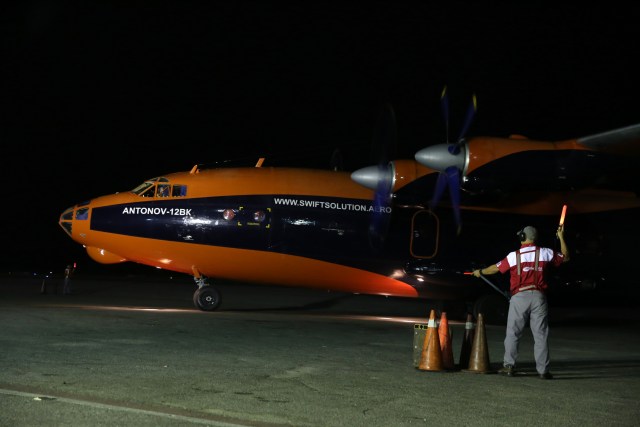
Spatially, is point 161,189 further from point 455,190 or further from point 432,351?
point 432,351

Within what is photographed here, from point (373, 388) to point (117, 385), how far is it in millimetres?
3074

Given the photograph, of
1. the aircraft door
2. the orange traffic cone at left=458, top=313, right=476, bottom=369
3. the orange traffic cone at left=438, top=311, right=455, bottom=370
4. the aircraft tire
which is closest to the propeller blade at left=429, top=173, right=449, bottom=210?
the aircraft door

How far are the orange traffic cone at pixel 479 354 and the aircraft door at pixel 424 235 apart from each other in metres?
9.64

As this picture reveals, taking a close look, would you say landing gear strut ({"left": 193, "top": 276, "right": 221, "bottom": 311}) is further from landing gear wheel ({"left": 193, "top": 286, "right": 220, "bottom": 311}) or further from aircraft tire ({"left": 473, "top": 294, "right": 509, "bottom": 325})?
aircraft tire ({"left": 473, "top": 294, "right": 509, "bottom": 325})

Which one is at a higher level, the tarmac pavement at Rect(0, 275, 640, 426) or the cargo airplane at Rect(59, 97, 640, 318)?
the cargo airplane at Rect(59, 97, 640, 318)

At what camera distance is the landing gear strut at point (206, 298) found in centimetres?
2086

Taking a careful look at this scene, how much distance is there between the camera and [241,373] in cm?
1031

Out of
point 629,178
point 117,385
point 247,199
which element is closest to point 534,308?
point 117,385

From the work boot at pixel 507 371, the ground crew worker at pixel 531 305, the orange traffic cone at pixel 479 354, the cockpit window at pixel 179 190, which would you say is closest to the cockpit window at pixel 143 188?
the cockpit window at pixel 179 190

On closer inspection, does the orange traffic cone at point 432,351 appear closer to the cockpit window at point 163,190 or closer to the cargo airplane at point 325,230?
the cargo airplane at point 325,230

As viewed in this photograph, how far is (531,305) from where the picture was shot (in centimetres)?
1071

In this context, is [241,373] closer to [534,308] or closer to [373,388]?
[373,388]

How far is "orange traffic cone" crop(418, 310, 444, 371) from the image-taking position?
10969 millimetres

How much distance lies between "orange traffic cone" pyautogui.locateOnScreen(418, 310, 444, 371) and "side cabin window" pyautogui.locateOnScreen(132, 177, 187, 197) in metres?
11.3
